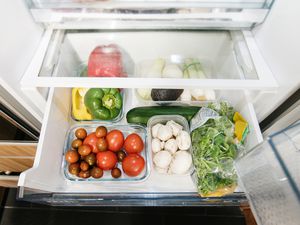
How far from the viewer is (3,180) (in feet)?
4.19

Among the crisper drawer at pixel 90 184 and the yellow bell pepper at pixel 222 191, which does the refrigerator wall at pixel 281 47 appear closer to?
the crisper drawer at pixel 90 184

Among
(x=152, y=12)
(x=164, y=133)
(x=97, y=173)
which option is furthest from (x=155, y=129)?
(x=152, y=12)

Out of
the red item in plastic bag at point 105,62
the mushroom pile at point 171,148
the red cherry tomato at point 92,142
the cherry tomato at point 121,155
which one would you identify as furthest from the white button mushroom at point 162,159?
the red item in plastic bag at point 105,62

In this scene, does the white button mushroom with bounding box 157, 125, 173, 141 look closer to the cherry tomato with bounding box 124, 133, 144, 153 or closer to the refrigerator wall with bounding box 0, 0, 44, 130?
the cherry tomato with bounding box 124, 133, 144, 153

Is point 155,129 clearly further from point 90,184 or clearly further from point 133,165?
point 90,184

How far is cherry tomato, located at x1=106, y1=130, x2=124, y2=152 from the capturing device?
1.00m

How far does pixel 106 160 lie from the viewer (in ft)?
3.13

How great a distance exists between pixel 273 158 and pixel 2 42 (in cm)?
77

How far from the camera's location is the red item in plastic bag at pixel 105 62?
1.03 metres

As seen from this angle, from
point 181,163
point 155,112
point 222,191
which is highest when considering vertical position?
point 155,112

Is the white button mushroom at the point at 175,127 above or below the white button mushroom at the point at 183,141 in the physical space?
above

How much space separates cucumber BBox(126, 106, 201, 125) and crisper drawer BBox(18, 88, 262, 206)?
19cm

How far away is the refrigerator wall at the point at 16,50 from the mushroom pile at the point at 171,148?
45 cm

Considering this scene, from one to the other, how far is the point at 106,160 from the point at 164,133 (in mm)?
234
